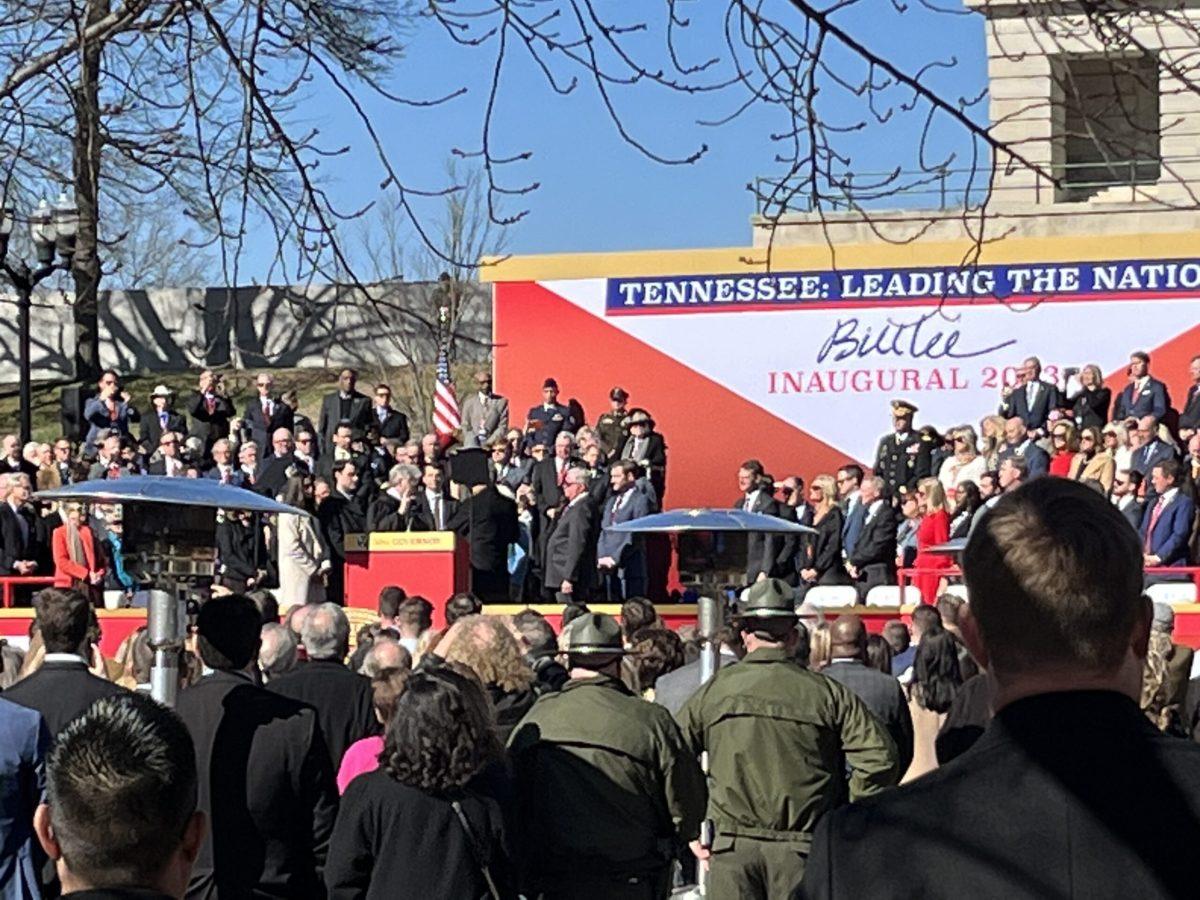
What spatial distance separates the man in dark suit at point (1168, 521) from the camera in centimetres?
1922

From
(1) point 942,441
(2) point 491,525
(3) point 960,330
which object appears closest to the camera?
(2) point 491,525

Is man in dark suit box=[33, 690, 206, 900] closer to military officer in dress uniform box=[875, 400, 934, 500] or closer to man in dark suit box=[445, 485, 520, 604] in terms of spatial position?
man in dark suit box=[445, 485, 520, 604]

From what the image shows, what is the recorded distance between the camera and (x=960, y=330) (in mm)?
28859

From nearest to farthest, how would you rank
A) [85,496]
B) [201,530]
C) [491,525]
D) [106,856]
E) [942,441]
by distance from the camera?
[106,856] → [201,530] → [85,496] → [491,525] → [942,441]

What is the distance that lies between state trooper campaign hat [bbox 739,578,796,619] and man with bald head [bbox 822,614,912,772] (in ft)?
3.91

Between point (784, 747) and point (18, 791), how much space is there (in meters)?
3.03

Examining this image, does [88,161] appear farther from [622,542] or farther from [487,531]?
[622,542]

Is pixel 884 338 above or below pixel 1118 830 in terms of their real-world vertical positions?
above

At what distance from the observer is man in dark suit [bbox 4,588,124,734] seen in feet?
23.4

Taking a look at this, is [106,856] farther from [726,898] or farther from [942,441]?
[942,441]

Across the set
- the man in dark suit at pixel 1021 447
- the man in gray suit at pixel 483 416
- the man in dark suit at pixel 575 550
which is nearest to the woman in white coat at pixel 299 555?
the man in dark suit at pixel 575 550

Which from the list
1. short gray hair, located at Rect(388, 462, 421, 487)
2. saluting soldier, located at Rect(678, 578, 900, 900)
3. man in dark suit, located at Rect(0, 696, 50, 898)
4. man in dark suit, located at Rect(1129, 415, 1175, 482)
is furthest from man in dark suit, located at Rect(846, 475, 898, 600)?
man in dark suit, located at Rect(0, 696, 50, 898)

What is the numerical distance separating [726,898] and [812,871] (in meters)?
5.72

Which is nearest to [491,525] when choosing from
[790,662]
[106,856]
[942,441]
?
[942,441]
